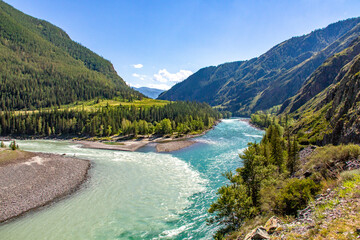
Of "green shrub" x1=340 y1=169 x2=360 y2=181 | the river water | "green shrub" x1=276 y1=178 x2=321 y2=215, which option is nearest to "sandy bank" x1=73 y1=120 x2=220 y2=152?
the river water

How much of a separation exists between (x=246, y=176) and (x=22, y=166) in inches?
2506

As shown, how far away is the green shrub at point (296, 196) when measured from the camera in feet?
61.9

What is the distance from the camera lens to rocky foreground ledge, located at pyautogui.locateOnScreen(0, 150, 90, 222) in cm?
3814

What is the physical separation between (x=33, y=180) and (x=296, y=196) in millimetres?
57540

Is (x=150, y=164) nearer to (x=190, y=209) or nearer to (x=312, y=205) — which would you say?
(x=190, y=209)

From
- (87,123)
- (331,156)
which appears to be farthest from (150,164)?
(87,123)

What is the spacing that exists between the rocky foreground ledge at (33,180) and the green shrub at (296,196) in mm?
43697

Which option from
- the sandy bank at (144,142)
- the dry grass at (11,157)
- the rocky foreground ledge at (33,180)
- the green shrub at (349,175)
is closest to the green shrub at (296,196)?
the green shrub at (349,175)

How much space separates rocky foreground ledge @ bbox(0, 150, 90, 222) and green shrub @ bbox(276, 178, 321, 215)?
143 feet

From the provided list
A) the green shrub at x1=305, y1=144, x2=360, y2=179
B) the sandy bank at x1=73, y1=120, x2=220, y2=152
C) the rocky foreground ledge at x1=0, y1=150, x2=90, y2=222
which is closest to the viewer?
the green shrub at x1=305, y1=144, x2=360, y2=179

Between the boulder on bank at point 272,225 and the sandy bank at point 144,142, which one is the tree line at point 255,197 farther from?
the sandy bank at point 144,142

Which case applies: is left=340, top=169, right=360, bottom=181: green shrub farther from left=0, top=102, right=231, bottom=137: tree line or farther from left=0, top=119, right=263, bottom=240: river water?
left=0, top=102, right=231, bottom=137: tree line

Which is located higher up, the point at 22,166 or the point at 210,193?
the point at 22,166

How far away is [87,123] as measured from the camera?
150750 millimetres
